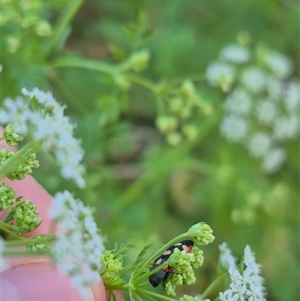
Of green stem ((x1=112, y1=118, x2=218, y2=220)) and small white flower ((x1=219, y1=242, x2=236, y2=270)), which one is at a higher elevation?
green stem ((x1=112, y1=118, x2=218, y2=220))

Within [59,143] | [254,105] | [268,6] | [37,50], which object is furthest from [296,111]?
[59,143]

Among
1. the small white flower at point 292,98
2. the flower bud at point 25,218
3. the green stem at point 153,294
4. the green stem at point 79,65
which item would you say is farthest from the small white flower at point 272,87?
the flower bud at point 25,218

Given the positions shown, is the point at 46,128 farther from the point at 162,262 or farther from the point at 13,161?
the point at 162,262

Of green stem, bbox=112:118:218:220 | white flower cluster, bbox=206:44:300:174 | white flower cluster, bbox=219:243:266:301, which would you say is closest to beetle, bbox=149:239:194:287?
white flower cluster, bbox=219:243:266:301

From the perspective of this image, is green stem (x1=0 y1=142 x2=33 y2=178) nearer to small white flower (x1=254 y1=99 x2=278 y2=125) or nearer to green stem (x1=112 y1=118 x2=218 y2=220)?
green stem (x1=112 y1=118 x2=218 y2=220)

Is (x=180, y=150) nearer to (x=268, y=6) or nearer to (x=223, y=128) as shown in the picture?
(x=223, y=128)
